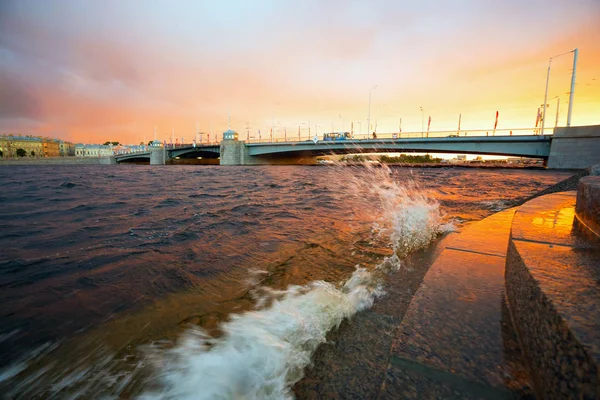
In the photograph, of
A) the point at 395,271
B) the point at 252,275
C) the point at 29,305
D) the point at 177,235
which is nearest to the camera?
the point at 29,305

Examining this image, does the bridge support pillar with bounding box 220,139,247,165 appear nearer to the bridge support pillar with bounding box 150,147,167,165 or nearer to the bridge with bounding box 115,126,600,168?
the bridge with bounding box 115,126,600,168

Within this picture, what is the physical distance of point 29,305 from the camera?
265cm

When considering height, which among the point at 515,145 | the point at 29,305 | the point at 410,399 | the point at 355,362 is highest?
the point at 515,145

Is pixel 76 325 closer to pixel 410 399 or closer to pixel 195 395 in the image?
pixel 195 395

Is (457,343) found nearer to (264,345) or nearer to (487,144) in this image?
(264,345)

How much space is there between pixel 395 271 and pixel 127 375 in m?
2.58

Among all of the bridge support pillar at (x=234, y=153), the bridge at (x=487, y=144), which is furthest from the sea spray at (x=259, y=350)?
the bridge support pillar at (x=234, y=153)

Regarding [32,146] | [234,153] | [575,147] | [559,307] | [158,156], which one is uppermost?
[32,146]

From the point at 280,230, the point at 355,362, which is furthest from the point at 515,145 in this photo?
the point at 355,362

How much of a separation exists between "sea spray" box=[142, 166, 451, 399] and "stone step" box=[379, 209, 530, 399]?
73 centimetres

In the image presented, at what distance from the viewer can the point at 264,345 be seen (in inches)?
78.3

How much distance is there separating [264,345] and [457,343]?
4.18 feet

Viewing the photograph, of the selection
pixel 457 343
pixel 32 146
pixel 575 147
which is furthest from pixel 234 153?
pixel 32 146

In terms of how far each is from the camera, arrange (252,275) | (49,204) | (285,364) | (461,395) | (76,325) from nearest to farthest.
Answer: (461,395)
(285,364)
(76,325)
(252,275)
(49,204)
